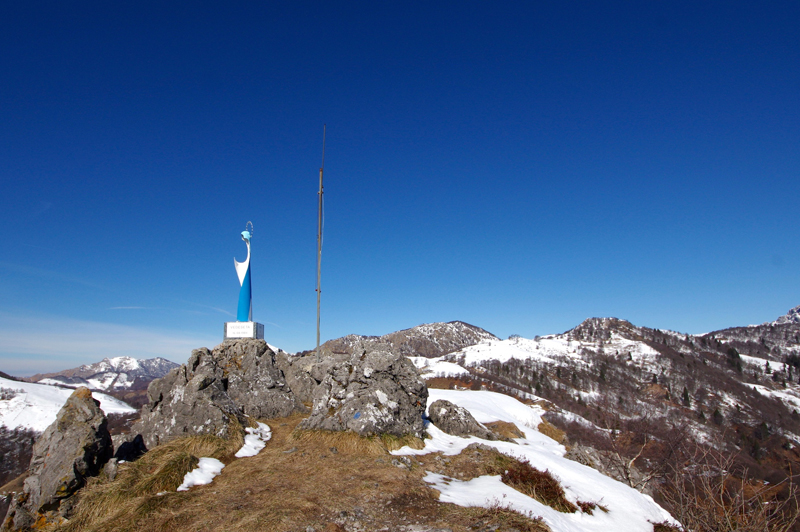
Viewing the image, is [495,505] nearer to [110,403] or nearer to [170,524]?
[170,524]

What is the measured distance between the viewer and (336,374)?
550 inches

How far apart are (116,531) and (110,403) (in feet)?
802

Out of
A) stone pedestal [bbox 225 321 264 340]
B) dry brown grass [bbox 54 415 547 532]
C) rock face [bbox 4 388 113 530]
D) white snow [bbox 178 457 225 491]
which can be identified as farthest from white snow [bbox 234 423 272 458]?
stone pedestal [bbox 225 321 264 340]

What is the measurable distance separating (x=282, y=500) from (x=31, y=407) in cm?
23689

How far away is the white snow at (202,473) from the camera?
27.2ft

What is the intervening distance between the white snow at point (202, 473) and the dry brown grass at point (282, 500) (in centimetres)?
25

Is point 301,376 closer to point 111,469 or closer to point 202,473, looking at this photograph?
point 202,473

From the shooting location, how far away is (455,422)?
15.1m

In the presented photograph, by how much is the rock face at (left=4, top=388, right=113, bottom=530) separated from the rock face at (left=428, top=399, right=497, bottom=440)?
10.8 metres

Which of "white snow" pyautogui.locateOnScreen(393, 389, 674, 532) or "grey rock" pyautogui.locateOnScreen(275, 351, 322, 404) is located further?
"grey rock" pyautogui.locateOnScreen(275, 351, 322, 404)

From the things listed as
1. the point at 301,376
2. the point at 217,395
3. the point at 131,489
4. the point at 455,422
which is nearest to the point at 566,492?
the point at 455,422

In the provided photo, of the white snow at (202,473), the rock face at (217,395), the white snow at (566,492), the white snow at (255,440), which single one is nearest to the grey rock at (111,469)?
the white snow at (202,473)

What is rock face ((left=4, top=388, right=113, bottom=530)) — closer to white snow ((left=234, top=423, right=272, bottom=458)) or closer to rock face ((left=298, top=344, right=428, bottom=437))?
white snow ((left=234, top=423, right=272, bottom=458))

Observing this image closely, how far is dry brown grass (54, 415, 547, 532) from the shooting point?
6461 mm
